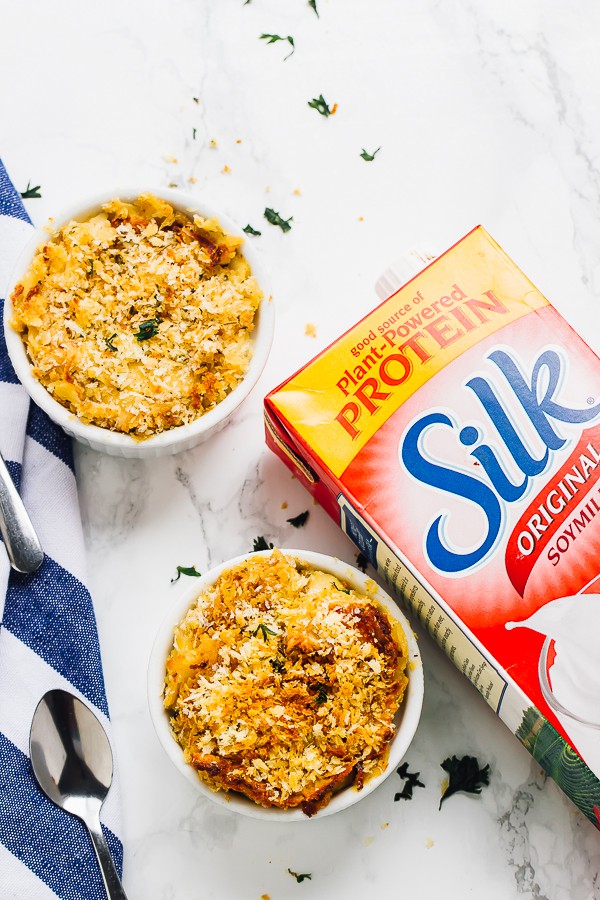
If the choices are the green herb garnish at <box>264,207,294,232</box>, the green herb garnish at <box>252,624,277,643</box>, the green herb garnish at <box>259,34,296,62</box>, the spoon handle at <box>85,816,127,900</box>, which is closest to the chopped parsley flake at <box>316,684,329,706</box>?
the green herb garnish at <box>252,624,277,643</box>

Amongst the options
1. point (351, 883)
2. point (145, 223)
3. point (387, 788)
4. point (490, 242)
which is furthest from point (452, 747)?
point (145, 223)

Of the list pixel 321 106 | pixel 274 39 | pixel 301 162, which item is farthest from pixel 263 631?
pixel 274 39

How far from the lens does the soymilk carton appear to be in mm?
1520

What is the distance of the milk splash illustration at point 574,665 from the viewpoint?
1.48 m

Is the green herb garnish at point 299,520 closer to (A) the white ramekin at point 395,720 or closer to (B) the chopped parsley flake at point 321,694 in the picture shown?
(A) the white ramekin at point 395,720

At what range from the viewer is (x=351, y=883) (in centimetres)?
173

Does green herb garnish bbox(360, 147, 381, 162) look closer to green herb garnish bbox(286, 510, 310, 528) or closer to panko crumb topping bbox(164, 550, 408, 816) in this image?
green herb garnish bbox(286, 510, 310, 528)

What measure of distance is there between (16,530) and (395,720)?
2.37ft

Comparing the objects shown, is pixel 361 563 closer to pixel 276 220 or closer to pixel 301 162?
pixel 276 220

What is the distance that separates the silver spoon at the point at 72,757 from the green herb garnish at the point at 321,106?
1217mm

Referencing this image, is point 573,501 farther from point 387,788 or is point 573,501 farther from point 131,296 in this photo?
point 131,296

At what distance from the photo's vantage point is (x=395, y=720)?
1636 mm

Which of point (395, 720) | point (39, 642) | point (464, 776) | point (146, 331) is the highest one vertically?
point (146, 331)

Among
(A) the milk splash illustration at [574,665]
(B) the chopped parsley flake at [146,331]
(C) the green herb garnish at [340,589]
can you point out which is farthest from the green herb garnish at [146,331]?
(A) the milk splash illustration at [574,665]
